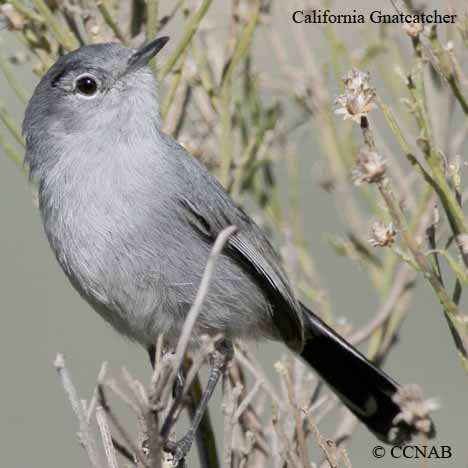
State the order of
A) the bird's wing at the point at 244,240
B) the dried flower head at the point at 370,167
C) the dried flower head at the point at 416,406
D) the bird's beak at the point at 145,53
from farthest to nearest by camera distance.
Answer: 1. the bird's wing at the point at 244,240
2. the bird's beak at the point at 145,53
3. the dried flower head at the point at 370,167
4. the dried flower head at the point at 416,406

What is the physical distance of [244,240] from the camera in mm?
3434

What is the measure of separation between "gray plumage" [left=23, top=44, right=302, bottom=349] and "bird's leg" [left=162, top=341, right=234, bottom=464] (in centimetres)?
12

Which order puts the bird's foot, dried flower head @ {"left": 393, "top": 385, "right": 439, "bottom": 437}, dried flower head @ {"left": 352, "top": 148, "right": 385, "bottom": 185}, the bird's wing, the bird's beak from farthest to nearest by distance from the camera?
the bird's wing, the bird's beak, the bird's foot, dried flower head @ {"left": 352, "top": 148, "right": 385, "bottom": 185}, dried flower head @ {"left": 393, "top": 385, "right": 439, "bottom": 437}

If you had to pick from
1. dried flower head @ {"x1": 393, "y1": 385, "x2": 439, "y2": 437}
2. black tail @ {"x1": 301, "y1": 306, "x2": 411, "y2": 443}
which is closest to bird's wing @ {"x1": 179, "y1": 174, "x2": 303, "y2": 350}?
black tail @ {"x1": 301, "y1": 306, "x2": 411, "y2": 443}

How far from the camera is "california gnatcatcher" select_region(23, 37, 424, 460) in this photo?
125 inches

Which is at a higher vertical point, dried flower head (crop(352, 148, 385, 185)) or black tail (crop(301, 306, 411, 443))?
dried flower head (crop(352, 148, 385, 185))

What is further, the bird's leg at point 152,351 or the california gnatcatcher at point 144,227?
the bird's leg at point 152,351

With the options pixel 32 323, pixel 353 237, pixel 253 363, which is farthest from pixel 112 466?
pixel 32 323

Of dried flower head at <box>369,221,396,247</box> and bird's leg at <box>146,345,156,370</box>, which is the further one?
bird's leg at <box>146,345,156,370</box>

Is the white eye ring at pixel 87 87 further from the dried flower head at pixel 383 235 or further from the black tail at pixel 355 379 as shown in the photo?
the dried flower head at pixel 383 235

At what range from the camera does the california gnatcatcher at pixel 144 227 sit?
318 cm

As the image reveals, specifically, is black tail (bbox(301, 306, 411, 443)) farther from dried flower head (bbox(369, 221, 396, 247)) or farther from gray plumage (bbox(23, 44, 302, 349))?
dried flower head (bbox(369, 221, 396, 247))

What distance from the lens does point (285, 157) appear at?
3.63 metres

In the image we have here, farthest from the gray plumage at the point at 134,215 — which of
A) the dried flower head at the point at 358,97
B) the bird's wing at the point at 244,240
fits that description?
the dried flower head at the point at 358,97
